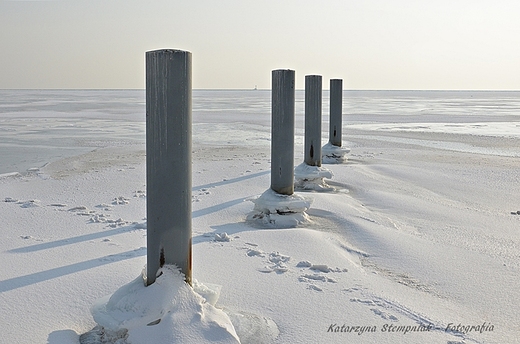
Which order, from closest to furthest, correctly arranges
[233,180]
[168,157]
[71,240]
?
1. [168,157]
2. [71,240]
3. [233,180]

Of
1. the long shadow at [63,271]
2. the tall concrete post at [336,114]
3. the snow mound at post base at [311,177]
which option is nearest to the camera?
the long shadow at [63,271]

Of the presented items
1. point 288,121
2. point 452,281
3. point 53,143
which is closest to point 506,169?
point 288,121

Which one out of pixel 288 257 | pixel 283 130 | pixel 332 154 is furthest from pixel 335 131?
pixel 288 257

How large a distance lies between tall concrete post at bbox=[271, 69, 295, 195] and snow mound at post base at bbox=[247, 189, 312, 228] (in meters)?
0.23

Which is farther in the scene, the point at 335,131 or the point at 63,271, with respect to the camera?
the point at 335,131

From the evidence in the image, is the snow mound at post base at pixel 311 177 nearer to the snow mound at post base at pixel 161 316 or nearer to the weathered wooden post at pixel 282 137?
the weathered wooden post at pixel 282 137

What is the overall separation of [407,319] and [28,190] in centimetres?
525

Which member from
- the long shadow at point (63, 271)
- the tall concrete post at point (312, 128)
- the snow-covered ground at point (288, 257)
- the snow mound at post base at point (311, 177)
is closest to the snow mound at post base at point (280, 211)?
the snow-covered ground at point (288, 257)

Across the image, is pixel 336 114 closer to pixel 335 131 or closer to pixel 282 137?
pixel 335 131

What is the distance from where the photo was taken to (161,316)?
9.04 ft

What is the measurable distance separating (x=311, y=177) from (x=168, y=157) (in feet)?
14.6

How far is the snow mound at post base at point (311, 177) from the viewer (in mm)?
7234

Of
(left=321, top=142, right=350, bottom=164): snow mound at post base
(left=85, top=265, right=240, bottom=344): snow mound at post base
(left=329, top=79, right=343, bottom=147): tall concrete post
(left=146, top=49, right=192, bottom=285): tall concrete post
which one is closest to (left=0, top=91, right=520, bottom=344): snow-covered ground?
(left=85, top=265, right=240, bottom=344): snow mound at post base

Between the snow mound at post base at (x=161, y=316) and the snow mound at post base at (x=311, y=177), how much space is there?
442 centimetres
